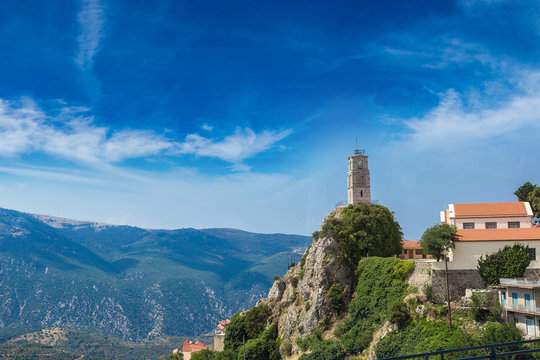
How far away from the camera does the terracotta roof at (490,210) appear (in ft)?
188

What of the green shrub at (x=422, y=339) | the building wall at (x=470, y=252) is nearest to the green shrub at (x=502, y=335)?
the green shrub at (x=422, y=339)

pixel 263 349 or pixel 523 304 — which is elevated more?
pixel 523 304

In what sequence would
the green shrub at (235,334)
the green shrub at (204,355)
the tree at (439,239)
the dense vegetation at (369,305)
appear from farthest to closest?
1. the green shrub at (204,355)
2. the green shrub at (235,334)
3. the dense vegetation at (369,305)
4. the tree at (439,239)

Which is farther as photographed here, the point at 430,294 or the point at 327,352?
the point at 327,352

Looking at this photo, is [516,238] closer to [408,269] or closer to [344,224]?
[408,269]

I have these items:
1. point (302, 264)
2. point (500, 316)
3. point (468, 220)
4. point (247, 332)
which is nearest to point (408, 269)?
point (500, 316)

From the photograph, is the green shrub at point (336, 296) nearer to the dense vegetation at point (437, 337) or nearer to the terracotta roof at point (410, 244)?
the terracotta roof at point (410, 244)

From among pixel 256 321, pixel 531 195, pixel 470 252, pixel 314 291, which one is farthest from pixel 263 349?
pixel 531 195

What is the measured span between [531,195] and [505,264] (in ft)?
91.7

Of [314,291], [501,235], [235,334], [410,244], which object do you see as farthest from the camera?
[235,334]

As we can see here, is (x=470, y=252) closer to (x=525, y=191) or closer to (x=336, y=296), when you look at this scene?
(x=336, y=296)

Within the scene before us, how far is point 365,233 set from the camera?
2335 inches

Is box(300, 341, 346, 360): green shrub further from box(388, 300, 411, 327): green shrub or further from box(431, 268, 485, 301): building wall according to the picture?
box(431, 268, 485, 301): building wall

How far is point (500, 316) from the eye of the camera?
38562mm
